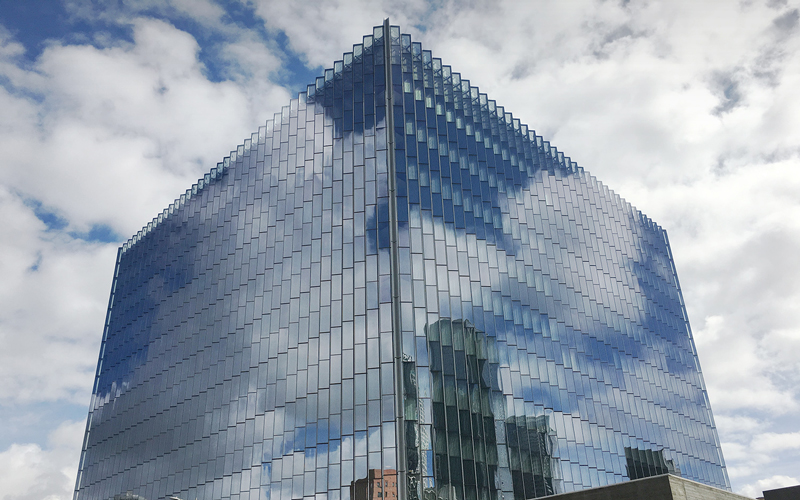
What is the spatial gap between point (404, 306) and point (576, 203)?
28488 mm

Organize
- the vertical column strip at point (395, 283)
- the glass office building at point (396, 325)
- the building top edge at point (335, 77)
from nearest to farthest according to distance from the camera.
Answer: the vertical column strip at point (395, 283) → the glass office building at point (396, 325) → the building top edge at point (335, 77)

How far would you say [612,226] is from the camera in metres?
68.9

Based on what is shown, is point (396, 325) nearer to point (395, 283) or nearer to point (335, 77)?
point (395, 283)

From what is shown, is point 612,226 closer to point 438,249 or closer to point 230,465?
point 438,249

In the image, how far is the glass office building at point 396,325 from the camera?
43.8 m

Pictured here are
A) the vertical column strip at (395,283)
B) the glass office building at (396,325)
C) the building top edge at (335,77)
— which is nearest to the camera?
the vertical column strip at (395,283)

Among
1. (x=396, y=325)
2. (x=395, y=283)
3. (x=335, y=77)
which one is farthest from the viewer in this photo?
(x=335, y=77)

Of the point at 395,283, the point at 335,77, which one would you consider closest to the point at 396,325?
the point at 395,283

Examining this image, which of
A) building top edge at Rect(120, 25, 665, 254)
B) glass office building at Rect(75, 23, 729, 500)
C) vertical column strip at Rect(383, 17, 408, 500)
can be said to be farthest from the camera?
building top edge at Rect(120, 25, 665, 254)

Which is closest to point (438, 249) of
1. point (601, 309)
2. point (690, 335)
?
point (601, 309)

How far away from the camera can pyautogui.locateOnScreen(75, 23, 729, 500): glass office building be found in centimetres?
4375

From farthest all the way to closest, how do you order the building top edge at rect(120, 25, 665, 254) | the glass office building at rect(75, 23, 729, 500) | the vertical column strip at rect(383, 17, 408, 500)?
the building top edge at rect(120, 25, 665, 254) → the glass office building at rect(75, 23, 729, 500) → the vertical column strip at rect(383, 17, 408, 500)

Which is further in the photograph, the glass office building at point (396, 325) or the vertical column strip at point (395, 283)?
the glass office building at point (396, 325)

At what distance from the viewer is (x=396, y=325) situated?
43969 mm
